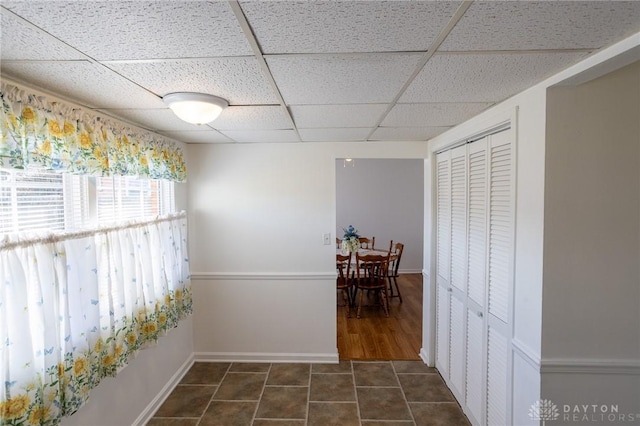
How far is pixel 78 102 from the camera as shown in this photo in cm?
169

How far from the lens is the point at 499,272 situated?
188 cm

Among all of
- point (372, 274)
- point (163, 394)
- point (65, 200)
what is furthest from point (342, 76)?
point (372, 274)

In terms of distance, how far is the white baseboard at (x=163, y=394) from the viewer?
7.52ft

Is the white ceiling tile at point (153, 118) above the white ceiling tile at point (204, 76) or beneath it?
above

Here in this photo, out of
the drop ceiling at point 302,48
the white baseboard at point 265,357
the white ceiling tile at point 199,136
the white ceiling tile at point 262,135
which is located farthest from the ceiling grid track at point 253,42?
the white baseboard at point 265,357

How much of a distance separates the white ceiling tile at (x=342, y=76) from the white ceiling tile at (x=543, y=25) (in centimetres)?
22

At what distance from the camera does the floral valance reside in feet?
4.11

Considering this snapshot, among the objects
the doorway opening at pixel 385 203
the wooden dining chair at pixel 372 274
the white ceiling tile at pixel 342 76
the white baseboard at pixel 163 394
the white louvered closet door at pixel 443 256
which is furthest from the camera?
the doorway opening at pixel 385 203

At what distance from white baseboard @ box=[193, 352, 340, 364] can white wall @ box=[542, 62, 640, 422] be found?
6.93 feet

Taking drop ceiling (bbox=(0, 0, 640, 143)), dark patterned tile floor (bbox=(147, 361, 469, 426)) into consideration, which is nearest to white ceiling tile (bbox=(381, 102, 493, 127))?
drop ceiling (bbox=(0, 0, 640, 143))

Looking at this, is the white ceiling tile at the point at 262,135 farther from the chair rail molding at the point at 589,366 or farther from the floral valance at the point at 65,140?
the chair rail molding at the point at 589,366

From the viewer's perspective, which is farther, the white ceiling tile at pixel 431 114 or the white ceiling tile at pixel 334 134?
the white ceiling tile at pixel 334 134

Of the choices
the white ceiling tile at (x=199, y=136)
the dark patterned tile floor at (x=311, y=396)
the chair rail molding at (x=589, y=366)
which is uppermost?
the white ceiling tile at (x=199, y=136)

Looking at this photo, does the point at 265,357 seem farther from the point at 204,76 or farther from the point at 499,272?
the point at 204,76
